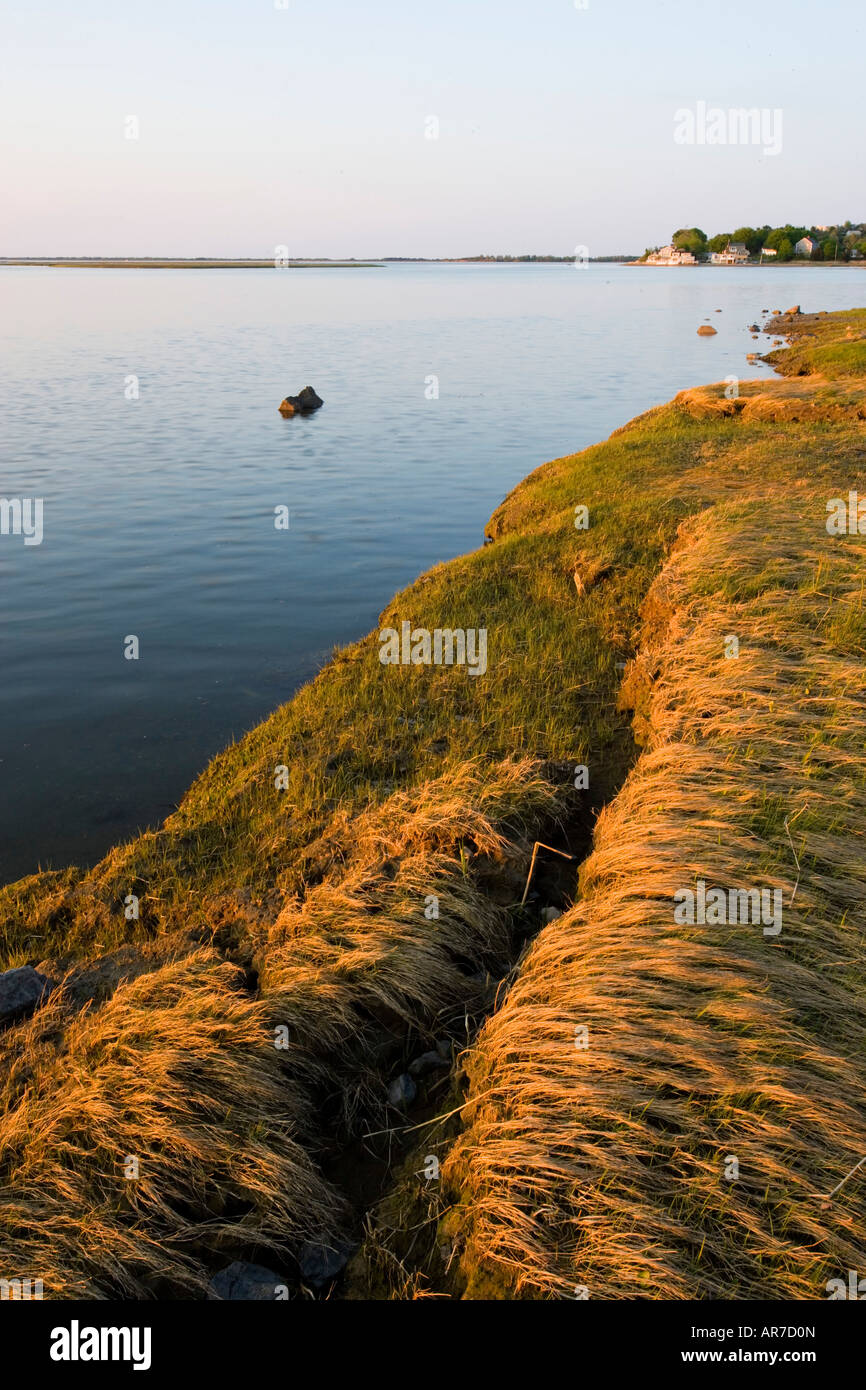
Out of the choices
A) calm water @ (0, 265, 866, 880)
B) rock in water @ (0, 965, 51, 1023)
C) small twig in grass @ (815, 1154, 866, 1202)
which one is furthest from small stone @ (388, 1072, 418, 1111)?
calm water @ (0, 265, 866, 880)

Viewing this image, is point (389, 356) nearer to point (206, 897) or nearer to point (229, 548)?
point (229, 548)

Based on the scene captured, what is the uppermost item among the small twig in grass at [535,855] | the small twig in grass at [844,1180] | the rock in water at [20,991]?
the small twig in grass at [535,855]

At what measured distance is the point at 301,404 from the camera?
150ft

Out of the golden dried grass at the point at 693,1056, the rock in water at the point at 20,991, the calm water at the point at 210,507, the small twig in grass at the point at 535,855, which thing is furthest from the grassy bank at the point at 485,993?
the calm water at the point at 210,507

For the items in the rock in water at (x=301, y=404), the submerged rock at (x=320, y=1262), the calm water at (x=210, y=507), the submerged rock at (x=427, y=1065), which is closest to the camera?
the submerged rock at (x=320, y=1262)

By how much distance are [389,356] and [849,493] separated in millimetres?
58326

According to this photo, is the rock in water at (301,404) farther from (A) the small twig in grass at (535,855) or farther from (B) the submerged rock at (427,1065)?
(B) the submerged rock at (427,1065)

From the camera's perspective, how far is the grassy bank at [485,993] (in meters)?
4.77

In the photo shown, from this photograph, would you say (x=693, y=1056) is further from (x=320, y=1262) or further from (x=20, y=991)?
(x=20, y=991)

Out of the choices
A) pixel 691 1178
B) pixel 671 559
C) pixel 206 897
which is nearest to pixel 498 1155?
pixel 691 1178

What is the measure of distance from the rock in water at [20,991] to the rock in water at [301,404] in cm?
4161

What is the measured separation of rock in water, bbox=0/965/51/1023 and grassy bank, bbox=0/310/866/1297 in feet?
0.84

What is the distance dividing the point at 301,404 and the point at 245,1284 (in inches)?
1779

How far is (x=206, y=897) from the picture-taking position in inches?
344
